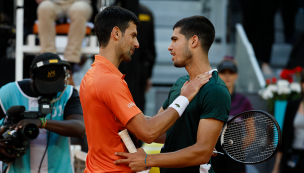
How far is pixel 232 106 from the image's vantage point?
15.4 feet

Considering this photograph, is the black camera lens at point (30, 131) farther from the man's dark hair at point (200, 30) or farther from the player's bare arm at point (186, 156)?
the man's dark hair at point (200, 30)

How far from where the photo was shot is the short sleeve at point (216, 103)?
232 cm

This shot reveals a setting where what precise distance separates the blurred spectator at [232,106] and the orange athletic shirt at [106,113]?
1.69 m

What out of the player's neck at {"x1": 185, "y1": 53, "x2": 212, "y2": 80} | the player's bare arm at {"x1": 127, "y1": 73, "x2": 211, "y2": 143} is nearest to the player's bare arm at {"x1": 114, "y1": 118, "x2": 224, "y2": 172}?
the player's bare arm at {"x1": 127, "y1": 73, "x2": 211, "y2": 143}

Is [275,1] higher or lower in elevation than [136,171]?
higher

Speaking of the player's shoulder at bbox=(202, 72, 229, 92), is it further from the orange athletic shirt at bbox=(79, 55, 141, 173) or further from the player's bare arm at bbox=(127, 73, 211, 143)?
the orange athletic shirt at bbox=(79, 55, 141, 173)

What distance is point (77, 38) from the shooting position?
179 inches

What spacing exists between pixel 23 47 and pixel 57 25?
22.1 inches

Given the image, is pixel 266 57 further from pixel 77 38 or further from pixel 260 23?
pixel 77 38

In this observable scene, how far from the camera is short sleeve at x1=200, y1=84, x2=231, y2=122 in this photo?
232 centimetres

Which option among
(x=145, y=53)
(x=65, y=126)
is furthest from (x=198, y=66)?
(x=145, y=53)

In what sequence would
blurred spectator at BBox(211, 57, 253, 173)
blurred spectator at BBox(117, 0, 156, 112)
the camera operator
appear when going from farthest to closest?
blurred spectator at BBox(117, 0, 156, 112), blurred spectator at BBox(211, 57, 253, 173), the camera operator

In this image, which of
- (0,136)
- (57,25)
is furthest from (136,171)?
(57,25)

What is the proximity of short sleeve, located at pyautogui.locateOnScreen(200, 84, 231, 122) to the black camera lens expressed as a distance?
4.28 ft
